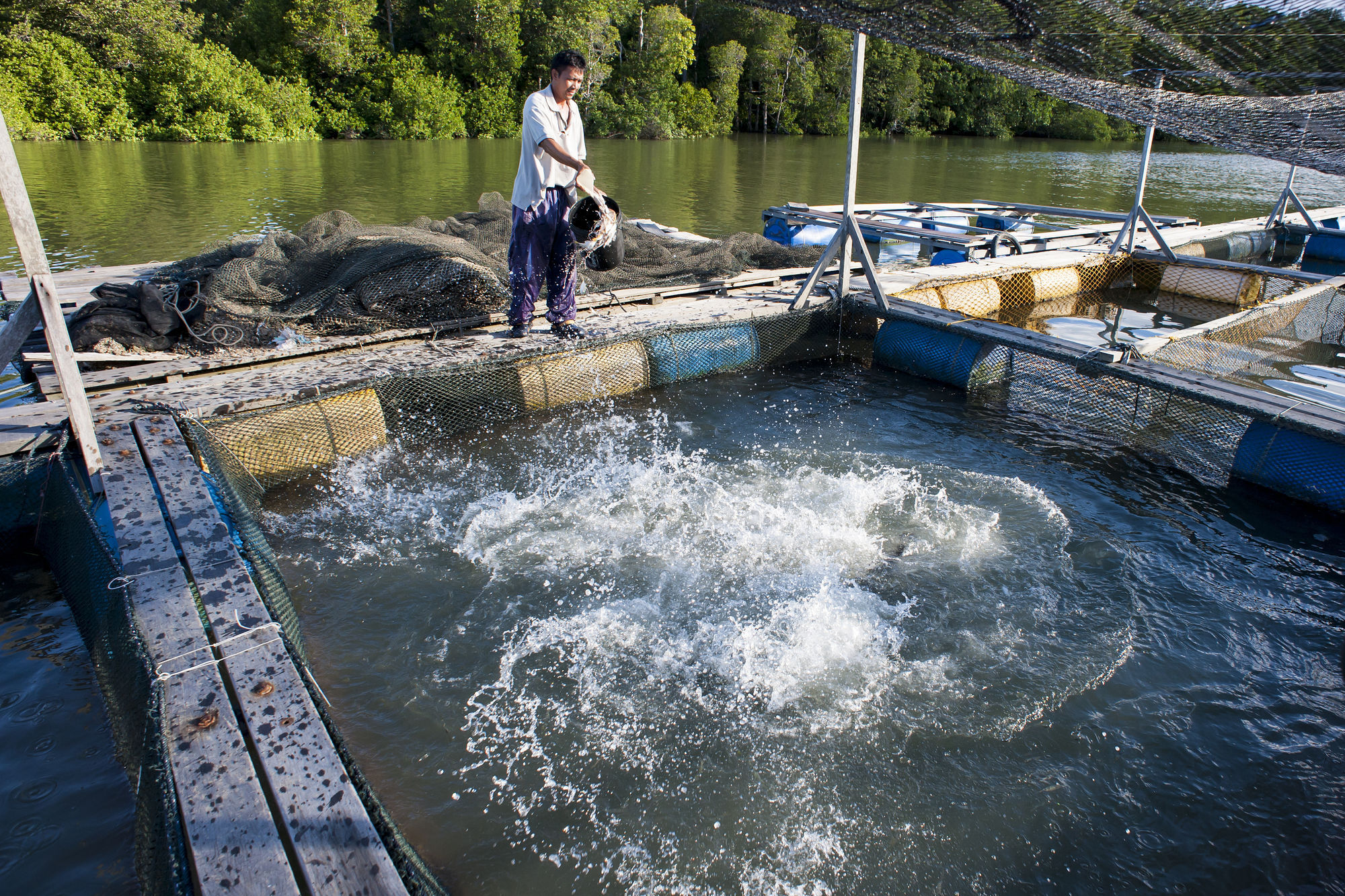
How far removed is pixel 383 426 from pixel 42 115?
2907 centimetres

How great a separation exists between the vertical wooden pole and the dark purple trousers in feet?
7.75

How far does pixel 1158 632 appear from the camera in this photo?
361 centimetres

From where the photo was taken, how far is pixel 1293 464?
4.79 m

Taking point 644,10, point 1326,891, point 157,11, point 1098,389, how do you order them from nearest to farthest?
1. point 1326,891
2. point 1098,389
3. point 157,11
4. point 644,10

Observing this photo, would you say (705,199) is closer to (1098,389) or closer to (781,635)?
(1098,389)

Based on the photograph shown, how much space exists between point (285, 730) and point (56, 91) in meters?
31.7

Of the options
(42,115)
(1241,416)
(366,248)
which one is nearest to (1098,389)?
(1241,416)

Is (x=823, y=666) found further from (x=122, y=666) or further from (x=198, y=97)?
(x=198, y=97)

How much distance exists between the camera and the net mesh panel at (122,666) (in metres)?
2.01

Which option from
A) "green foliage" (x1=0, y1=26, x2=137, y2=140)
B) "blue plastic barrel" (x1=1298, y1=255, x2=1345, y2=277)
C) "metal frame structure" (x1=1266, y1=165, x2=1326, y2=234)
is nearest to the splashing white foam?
"metal frame structure" (x1=1266, y1=165, x2=1326, y2=234)

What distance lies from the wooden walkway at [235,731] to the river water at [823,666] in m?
0.59

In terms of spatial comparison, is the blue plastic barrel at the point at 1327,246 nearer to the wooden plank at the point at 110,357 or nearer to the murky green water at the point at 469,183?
the murky green water at the point at 469,183

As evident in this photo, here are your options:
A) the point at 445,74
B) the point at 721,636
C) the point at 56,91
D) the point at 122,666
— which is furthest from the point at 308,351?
the point at 445,74

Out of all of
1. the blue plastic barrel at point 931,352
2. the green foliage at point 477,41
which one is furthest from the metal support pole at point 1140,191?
the green foliage at point 477,41
